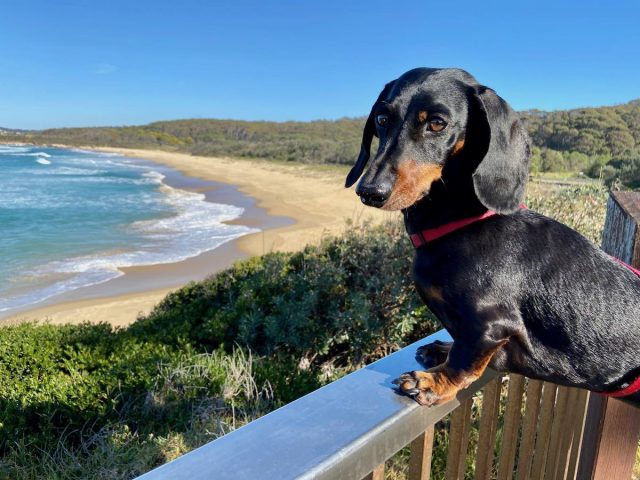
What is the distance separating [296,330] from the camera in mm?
4859

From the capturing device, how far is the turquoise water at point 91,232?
38.9ft

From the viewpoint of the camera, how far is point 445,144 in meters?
1.56

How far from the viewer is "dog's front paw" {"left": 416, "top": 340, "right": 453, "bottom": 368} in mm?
1507

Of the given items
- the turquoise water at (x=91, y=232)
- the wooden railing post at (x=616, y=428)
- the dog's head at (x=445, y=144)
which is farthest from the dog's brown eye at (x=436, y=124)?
the turquoise water at (x=91, y=232)

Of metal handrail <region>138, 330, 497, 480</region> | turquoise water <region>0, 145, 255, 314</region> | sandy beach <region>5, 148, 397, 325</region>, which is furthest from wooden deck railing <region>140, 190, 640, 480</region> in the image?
turquoise water <region>0, 145, 255, 314</region>

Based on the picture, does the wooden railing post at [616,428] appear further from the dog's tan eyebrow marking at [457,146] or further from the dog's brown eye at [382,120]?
the dog's brown eye at [382,120]

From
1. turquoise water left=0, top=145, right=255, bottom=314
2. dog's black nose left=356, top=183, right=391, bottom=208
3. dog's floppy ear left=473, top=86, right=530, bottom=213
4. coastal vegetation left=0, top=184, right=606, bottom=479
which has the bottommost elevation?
turquoise water left=0, top=145, right=255, bottom=314

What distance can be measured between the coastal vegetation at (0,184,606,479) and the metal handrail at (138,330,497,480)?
2401 millimetres

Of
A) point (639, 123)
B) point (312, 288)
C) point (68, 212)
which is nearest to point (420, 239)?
point (312, 288)

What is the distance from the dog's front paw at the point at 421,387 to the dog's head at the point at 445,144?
1.51 feet

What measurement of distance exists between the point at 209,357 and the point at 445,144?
3.29 metres

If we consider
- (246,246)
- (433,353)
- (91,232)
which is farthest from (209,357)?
(91,232)

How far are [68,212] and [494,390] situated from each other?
21461mm

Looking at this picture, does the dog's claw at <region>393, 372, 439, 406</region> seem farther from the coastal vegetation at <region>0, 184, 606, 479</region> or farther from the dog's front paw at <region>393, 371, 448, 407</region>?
the coastal vegetation at <region>0, 184, 606, 479</region>
